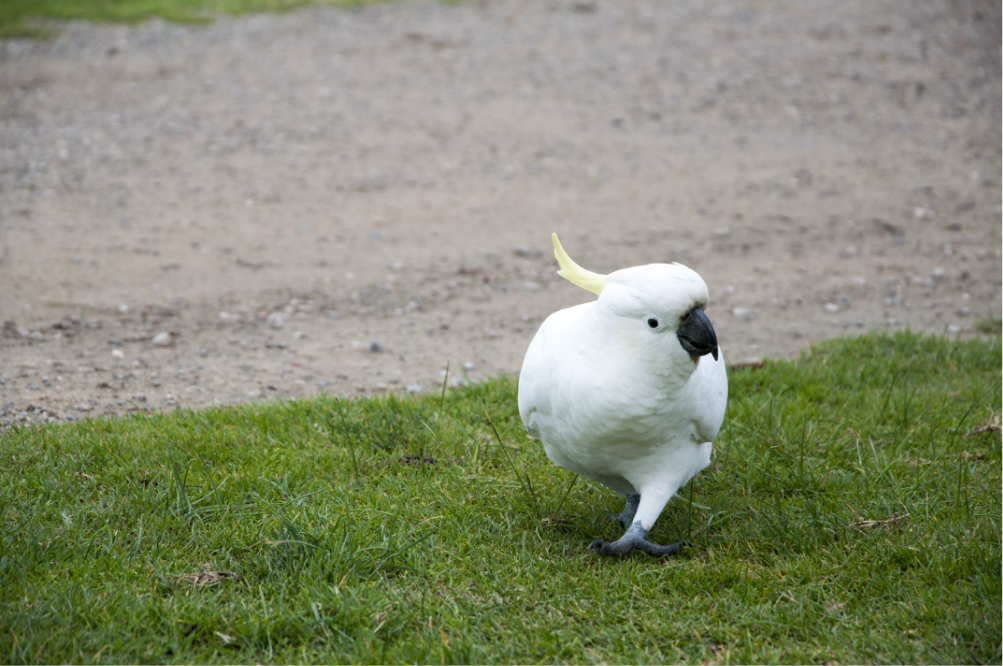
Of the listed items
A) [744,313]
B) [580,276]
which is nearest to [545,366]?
[580,276]

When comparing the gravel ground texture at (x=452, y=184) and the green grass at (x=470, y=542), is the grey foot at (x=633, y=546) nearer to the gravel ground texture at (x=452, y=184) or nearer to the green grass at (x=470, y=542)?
the green grass at (x=470, y=542)

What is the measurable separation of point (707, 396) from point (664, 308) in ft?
1.45

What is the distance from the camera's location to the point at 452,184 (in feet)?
21.6

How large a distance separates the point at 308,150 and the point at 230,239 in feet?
4.96

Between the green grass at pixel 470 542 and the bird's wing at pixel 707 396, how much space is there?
48 centimetres

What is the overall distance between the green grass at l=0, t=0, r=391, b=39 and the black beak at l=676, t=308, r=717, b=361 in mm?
8478

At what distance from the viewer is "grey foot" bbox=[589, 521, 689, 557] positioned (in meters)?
2.82

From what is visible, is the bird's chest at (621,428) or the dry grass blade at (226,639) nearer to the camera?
the dry grass blade at (226,639)

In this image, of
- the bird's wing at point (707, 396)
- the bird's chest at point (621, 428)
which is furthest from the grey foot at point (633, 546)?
the bird's wing at point (707, 396)

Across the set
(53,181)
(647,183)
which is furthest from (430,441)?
(53,181)

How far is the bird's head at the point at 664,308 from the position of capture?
7.93 feet

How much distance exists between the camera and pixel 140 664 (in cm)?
234

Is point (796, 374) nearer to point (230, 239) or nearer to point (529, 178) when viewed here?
point (529, 178)

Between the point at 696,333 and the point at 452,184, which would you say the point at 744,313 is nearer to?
→ the point at 452,184
